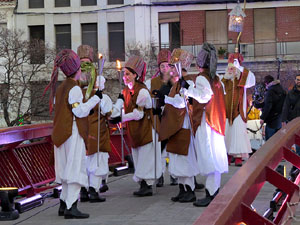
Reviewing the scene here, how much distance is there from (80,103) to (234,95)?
6.14 m

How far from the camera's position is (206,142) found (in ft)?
29.6

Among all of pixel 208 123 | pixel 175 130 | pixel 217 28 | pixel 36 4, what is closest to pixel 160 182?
pixel 175 130

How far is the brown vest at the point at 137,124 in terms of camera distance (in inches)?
400

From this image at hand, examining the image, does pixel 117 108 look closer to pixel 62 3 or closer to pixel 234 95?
pixel 234 95

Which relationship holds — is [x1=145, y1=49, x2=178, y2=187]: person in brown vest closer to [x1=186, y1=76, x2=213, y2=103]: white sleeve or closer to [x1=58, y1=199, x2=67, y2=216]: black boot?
[x1=186, y1=76, x2=213, y2=103]: white sleeve

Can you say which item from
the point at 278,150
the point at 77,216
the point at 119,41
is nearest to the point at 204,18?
the point at 119,41

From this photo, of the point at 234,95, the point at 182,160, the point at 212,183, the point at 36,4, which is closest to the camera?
the point at 212,183

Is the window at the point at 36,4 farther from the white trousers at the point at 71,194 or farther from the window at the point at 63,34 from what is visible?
the white trousers at the point at 71,194

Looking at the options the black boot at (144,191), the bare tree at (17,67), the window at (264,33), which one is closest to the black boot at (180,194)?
the black boot at (144,191)

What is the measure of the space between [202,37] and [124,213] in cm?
3249

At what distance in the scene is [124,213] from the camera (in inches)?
341

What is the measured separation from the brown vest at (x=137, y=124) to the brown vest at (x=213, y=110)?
47.4 inches

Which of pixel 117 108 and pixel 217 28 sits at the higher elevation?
pixel 217 28

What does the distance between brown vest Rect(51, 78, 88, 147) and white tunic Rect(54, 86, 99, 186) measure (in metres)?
0.05
